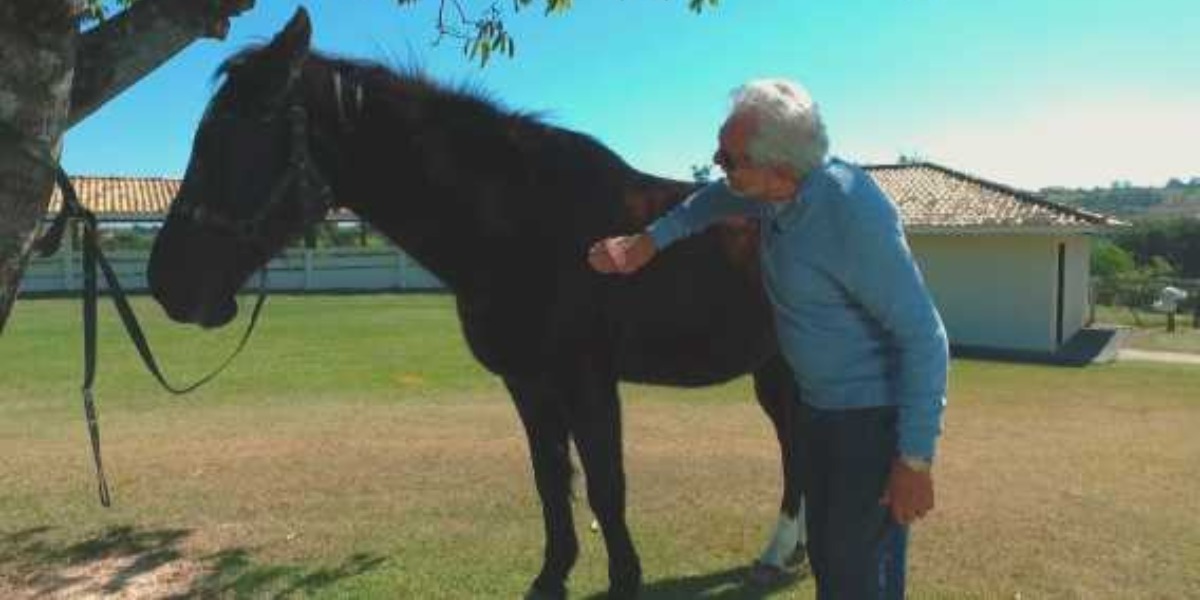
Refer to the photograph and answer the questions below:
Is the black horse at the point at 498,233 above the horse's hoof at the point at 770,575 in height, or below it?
above

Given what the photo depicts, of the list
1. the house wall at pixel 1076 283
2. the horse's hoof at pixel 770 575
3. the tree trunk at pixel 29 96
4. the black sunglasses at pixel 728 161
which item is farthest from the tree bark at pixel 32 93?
the house wall at pixel 1076 283

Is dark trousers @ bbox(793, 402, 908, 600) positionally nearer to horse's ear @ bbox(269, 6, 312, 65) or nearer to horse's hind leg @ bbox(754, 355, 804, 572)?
horse's ear @ bbox(269, 6, 312, 65)

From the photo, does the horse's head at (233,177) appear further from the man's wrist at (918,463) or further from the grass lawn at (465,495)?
the man's wrist at (918,463)

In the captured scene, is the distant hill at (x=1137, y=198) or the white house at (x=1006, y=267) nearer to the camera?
the white house at (x=1006, y=267)

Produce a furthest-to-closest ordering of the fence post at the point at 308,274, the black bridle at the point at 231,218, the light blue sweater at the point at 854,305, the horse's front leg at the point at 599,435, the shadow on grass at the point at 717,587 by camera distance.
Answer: the fence post at the point at 308,274 < the shadow on grass at the point at 717,587 < the horse's front leg at the point at 599,435 < the black bridle at the point at 231,218 < the light blue sweater at the point at 854,305

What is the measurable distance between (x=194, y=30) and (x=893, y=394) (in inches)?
95.0

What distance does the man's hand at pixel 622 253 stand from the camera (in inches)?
120

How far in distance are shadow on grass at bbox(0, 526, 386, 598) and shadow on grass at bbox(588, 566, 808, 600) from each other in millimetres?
1406

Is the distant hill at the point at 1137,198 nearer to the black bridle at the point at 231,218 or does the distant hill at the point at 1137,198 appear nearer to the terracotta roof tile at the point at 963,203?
the terracotta roof tile at the point at 963,203

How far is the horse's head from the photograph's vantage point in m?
3.24

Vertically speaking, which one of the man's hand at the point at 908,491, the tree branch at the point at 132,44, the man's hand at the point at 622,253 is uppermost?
the tree branch at the point at 132,44

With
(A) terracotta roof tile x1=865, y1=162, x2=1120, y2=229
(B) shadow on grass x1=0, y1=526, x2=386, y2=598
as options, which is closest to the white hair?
(B) shadow on grass x1=0, y1=526, x2=386, y2=598

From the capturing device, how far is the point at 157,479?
6.93 metres

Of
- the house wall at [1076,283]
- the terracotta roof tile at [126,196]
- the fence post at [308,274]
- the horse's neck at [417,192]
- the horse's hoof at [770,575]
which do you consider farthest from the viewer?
the terracotta roof tile at [126,196]
